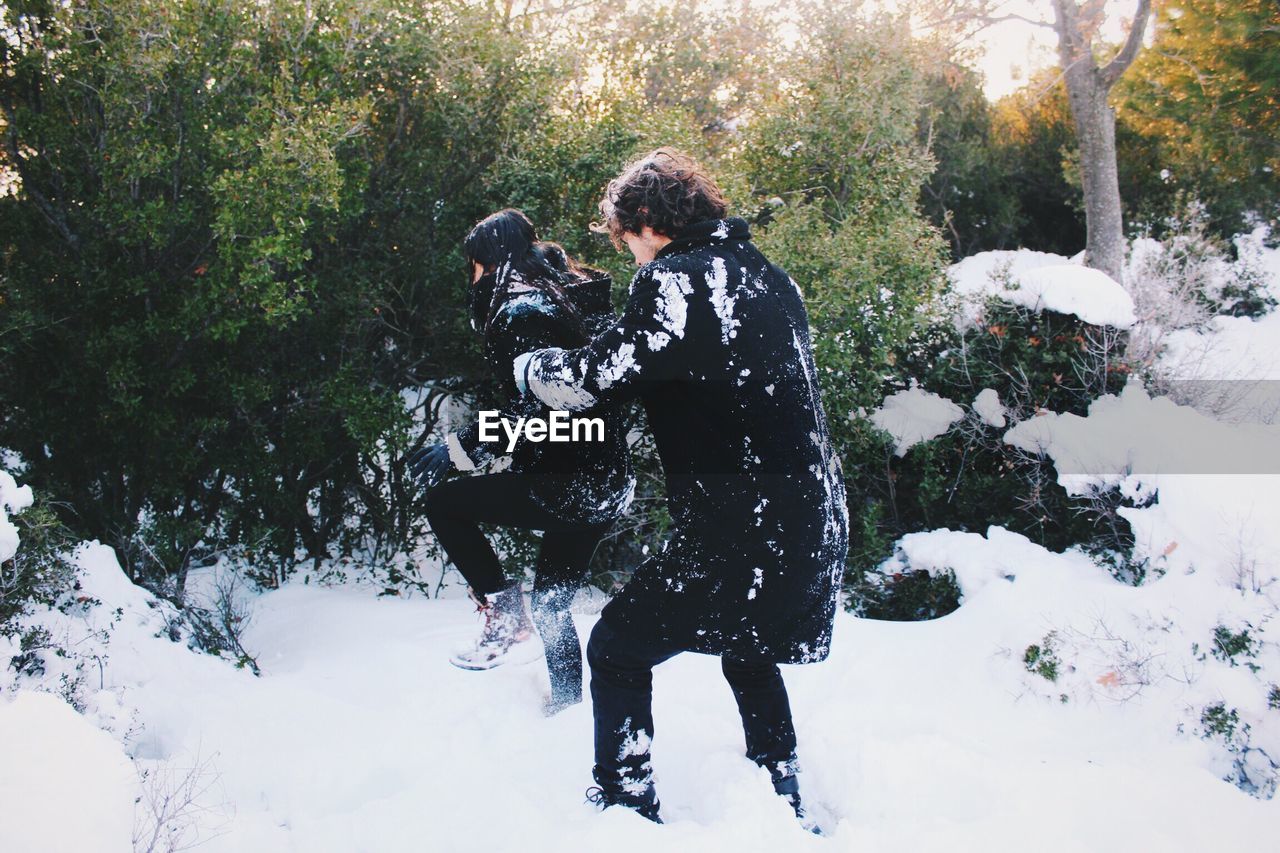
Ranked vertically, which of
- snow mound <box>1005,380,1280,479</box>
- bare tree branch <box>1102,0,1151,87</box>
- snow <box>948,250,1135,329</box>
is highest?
bare tree branch <box>1102,0,1151,87</box>

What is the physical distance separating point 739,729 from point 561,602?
0.72m

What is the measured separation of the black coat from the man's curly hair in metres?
0.07

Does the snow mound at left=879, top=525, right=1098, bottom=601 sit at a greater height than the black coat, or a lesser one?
lesser

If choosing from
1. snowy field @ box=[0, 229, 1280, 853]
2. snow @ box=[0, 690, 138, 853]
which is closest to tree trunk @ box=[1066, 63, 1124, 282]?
snowy field @ box=[0, 229, 1280, 853]

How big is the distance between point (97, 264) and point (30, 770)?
2.31 m

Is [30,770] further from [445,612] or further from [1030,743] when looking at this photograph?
[1030,743]

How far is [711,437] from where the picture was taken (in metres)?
2.09

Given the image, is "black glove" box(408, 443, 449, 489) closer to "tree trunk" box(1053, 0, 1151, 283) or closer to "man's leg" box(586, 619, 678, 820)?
"man's leg" box(586, 619, 678, 820)

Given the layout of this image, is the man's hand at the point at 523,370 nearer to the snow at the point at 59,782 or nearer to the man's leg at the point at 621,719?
the man's leg at the point at 621,719

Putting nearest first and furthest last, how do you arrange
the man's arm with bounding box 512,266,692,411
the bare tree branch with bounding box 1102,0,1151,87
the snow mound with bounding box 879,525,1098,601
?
the man's arm with bounding box 512,266,692,411
the snow mound with bounding box 879,525,1098,601
the bare tree branch with bounding box 1102,0,1151,87

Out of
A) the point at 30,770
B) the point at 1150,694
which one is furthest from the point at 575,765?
the point at 1150,694

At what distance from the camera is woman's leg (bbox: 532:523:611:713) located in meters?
2.92

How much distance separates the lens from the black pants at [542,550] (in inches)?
110
